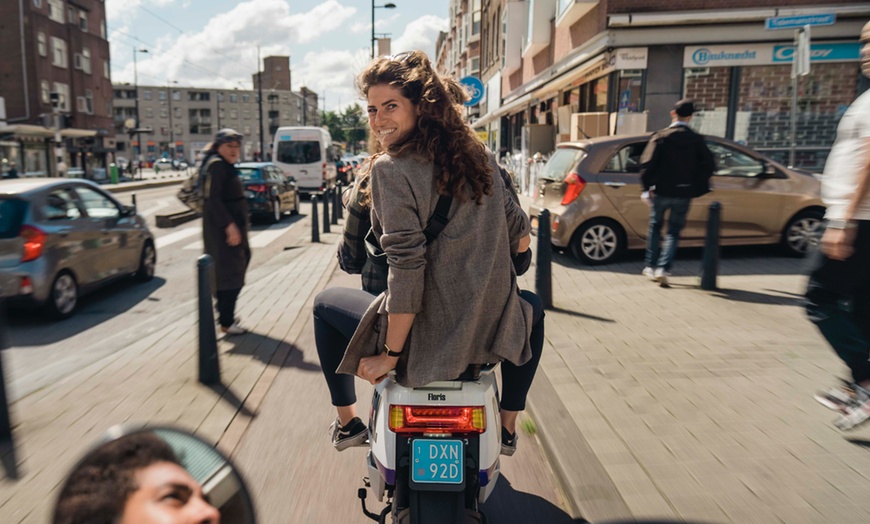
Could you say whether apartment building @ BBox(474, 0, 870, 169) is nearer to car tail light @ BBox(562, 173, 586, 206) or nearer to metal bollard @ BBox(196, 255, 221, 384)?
car tail light @ BBox(562, 173, 586, 206)

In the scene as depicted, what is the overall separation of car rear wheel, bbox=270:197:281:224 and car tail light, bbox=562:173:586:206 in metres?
10.4

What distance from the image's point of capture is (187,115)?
375 ft

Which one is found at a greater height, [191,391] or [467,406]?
[467,406]

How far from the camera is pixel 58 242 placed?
23.6 ft

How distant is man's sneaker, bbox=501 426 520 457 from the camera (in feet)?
9.16

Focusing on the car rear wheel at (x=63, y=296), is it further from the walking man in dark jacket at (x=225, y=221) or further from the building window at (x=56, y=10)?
the building window at (x=56, y=10)

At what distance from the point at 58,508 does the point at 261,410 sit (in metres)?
3.38

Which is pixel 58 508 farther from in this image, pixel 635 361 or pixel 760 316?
pixel 760 316

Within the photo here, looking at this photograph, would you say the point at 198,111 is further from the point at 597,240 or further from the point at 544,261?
the point at 544,261

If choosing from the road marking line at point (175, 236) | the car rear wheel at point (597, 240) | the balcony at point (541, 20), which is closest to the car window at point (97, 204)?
the road marking line at point (175, 236)

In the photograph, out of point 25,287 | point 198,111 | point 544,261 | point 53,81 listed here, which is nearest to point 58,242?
point 25,287

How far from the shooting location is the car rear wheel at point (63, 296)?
711 cm

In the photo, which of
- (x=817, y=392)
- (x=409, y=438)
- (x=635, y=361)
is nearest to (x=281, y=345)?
(x=635, y=361)

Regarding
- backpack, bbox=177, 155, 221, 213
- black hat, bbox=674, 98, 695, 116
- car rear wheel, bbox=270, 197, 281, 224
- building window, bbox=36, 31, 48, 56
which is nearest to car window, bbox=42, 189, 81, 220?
backpack, bbox=177, 155, 221, 213
